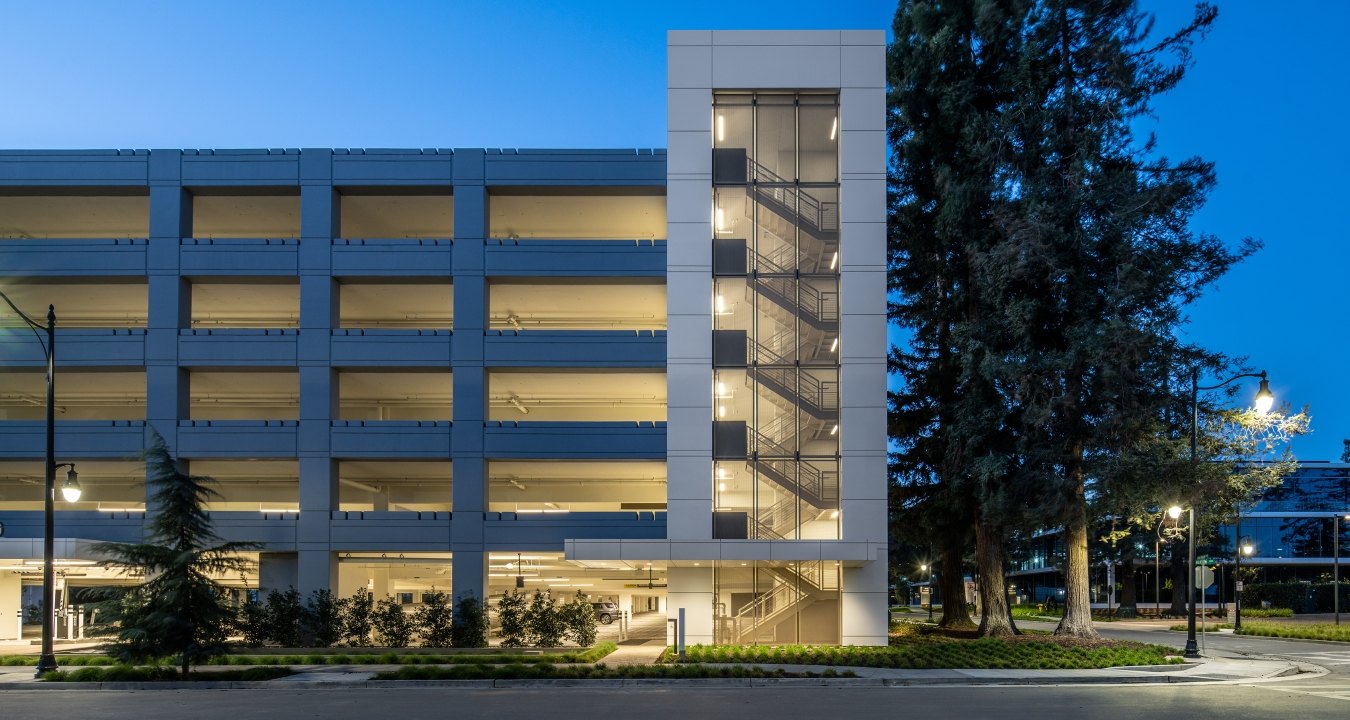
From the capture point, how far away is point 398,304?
40.6 meters

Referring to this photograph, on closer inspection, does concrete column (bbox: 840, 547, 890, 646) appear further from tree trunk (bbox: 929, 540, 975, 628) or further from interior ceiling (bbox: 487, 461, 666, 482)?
tree trunk (bbox: 929, 540, 975, 628)

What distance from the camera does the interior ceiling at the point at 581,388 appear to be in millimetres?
38750

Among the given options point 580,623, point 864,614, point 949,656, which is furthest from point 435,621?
point 949,656

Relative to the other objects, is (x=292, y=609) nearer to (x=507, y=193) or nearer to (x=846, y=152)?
(x=507, y=193)

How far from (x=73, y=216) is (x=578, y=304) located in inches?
777

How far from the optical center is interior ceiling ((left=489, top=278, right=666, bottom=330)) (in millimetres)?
38375

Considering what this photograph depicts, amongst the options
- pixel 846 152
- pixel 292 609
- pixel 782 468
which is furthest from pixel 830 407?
pixel 292 609

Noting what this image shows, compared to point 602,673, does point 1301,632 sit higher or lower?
lower

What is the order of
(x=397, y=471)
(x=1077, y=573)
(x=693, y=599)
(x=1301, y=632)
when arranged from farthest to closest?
(x=1301, y=632) < (x=397, y=471) < (x=1077, y=573) < (x=693, y=599)

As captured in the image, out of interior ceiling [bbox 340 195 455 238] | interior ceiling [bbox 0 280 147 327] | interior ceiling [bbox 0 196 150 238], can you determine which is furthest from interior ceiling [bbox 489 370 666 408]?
interior ceiling [bbox 0 196 150 238]

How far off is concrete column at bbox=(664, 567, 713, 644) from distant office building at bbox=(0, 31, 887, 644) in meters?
0.10

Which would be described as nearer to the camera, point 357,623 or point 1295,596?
point 357,623

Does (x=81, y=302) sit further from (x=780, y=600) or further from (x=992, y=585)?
(x=992, y=585)

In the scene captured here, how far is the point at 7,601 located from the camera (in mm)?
37625
